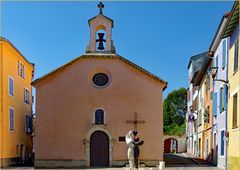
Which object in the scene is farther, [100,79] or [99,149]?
[100,79]

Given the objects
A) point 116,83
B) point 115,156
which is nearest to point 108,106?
point 116,83

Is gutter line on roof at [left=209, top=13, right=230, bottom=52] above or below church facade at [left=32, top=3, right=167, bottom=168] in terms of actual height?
above

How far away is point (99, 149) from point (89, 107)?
118 inches

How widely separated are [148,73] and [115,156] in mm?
6244

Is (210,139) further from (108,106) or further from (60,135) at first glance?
(60,135)

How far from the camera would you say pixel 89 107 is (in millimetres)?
28234

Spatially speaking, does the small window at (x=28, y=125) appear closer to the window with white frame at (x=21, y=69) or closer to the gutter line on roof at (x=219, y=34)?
the window with white frame at (x=21, y=69)

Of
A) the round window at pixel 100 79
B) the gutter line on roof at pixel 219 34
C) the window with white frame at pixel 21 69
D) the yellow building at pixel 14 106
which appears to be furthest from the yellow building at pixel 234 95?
the window with white frame at pixel 21 69

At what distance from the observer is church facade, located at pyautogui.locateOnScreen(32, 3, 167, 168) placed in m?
27.7

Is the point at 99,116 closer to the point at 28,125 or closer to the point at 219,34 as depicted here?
the point at 219,34

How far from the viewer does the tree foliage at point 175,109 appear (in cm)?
7881

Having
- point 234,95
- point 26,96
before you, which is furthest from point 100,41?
point 234,95

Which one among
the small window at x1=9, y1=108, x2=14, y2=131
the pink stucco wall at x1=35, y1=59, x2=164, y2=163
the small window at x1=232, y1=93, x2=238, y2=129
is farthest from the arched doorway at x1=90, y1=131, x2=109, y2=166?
the small window at x1=232, y1=93, x2=238, y2=129

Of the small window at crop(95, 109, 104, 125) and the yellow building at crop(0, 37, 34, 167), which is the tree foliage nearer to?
the yellow building at crop(0, 37, 34, 167)
